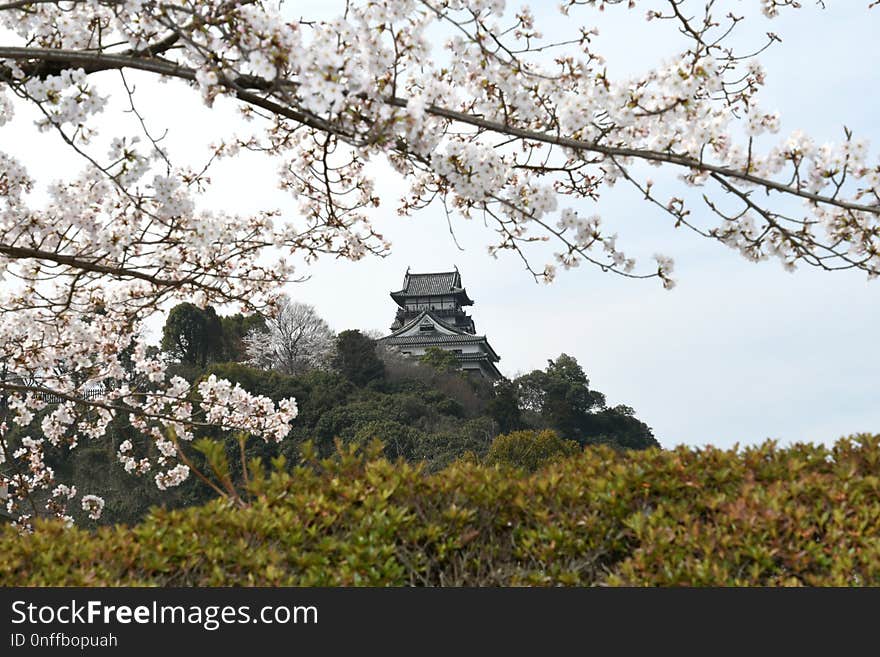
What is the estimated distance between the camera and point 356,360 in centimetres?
2920

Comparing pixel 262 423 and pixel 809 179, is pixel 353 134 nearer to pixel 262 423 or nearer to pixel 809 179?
pixel 809 179

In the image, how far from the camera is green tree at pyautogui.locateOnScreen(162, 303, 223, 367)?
3009 centimetres

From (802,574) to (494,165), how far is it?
1.98m

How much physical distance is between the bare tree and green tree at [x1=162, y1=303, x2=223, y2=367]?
1633mm

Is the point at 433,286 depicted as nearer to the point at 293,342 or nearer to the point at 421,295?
the point at 421,295

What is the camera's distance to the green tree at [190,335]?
3009 centimetres

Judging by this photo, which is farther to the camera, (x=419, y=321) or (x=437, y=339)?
(x=419, y=321)

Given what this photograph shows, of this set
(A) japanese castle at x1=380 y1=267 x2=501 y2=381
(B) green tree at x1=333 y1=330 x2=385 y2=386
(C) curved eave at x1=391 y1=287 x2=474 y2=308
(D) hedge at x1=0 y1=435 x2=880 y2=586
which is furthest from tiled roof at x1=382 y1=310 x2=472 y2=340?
(D) hedge at x1=0 y1=435 x2=880 y2=586

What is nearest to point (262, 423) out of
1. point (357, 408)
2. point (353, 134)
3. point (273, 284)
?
point (273, 284)

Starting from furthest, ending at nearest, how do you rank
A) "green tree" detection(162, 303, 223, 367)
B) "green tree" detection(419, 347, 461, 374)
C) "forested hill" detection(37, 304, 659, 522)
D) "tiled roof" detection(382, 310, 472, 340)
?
"tiled roof" detection(382, 310, 472, 340) < "green tree" detection(419, 347, 461, 374) < "green tree" detection(162, 303, 223, 367) < "forested hill" detection(37, 304, 659, 522)

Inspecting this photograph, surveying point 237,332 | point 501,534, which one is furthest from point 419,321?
point 501,534

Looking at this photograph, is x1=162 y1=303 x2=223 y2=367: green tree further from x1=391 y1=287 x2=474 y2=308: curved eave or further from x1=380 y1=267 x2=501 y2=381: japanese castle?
x1=391 y1=287 x2=474 y2=308: curved eave

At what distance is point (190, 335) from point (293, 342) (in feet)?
12.6

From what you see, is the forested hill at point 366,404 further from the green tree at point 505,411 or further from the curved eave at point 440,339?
the curved eave at point 440,339
